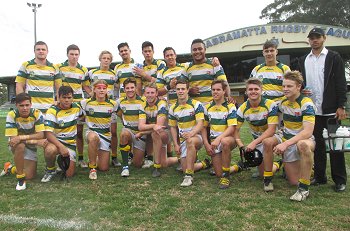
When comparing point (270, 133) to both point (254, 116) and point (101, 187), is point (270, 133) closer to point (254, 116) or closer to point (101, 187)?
point (254, 116)

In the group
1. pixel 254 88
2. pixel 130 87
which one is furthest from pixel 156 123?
pixel 254 88

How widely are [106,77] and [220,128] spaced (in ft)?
8.58

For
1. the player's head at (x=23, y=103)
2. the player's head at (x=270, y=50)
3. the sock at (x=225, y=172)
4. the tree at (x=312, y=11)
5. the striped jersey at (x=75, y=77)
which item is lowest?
the sock at (x=225, y=172)

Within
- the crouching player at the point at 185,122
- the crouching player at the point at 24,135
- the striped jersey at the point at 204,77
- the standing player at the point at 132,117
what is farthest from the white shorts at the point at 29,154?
the striped jersey at the point at 204,77

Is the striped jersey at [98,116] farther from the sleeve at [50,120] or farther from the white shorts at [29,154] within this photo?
the white shorts at [29,154]

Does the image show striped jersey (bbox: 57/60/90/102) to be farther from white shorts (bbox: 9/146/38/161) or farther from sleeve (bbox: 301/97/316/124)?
sleeve (bbox: 301/97/316/124)

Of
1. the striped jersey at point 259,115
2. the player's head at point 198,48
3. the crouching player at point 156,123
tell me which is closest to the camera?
the striped jersey at point 259,115

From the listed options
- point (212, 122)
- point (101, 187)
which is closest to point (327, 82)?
point (212, 122)

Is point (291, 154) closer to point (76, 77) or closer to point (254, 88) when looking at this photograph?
point (254, 88)

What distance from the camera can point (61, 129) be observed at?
17.7ft

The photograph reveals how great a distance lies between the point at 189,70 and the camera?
5.87 m

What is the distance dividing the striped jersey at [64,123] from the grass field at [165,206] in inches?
28.3

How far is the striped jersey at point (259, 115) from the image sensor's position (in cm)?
469

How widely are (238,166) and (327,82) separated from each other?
2006mm
